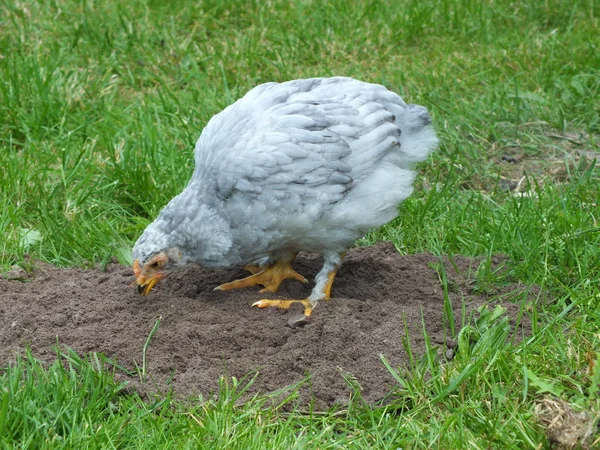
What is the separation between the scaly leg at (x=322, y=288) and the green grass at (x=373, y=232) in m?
0.75

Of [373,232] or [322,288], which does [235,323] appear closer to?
[322,288]

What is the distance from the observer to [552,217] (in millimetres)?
5086

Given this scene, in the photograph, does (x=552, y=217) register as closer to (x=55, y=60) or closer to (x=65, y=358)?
(x=65, y=358)

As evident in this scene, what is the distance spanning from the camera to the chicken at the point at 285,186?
14.2ft

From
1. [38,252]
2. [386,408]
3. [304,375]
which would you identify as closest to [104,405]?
[304,375]

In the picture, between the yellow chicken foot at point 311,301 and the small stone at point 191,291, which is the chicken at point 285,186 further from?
the small stone at point 191,291

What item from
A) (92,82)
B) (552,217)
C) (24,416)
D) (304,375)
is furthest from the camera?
(92,82)

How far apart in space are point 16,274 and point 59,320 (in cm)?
76

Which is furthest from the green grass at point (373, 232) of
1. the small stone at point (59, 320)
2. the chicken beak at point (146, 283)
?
the chicken beak at point (146, 283)

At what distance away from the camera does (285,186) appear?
14.2ft

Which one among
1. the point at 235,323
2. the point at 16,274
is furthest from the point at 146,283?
the point at 16,274

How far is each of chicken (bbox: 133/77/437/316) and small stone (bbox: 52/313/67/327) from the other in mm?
402

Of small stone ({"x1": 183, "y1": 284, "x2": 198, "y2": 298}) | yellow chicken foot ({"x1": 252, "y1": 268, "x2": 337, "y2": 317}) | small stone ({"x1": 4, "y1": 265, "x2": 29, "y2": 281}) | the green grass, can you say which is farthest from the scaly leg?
small stone ({"x1": 4, "y1": 265, "x2": 29, "y2": 281})

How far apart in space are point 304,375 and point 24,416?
1.23 m
